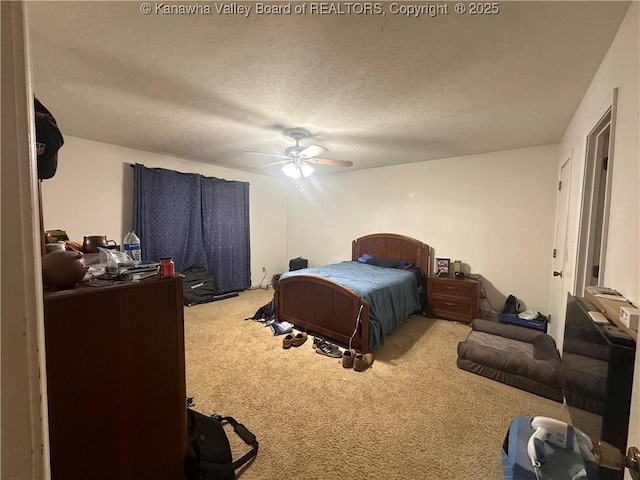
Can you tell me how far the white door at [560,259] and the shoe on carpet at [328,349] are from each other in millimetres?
2018

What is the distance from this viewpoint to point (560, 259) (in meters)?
2.69

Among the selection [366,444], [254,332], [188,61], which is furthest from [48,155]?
[254,332]

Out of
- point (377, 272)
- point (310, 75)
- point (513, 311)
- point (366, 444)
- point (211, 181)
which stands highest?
point (310, 75)

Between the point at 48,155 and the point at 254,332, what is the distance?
2.58m

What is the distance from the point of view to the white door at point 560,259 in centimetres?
245

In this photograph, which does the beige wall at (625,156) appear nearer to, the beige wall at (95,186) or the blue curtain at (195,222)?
the blue curtain at (195,222)

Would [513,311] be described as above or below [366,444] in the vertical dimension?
above

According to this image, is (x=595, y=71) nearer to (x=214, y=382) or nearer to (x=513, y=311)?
(x=513, y=311)

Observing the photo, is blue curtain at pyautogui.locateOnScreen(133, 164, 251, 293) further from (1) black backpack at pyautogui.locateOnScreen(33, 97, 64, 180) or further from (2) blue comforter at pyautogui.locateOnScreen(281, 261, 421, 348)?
(1) black backpack at pyautogui.locateOnScreen(33, 97, 64, 180)

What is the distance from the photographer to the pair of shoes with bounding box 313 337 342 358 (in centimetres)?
267

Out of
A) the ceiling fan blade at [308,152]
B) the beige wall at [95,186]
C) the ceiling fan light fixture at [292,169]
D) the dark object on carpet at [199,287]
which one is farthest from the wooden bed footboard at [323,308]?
the beige wall at [95,186]

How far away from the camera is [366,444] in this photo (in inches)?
63.7

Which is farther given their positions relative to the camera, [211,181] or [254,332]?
[211,181]

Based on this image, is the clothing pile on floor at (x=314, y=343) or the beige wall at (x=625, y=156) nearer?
the beige wall at (x=625, y=156)
